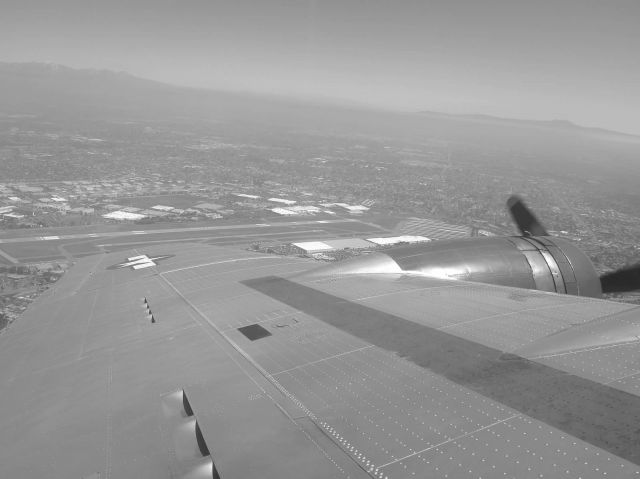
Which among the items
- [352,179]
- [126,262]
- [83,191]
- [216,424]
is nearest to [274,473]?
[216,424]

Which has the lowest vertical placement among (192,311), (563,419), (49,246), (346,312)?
(49,246)

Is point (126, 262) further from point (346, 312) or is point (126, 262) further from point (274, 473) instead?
point (274, 473)

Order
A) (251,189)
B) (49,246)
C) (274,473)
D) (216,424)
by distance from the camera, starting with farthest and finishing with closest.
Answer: (251,189)
(49,246)
(216,424)
(274,473)

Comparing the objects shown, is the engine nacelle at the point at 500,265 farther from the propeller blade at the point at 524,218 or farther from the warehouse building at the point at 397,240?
the warehouse building at the point at 397,240

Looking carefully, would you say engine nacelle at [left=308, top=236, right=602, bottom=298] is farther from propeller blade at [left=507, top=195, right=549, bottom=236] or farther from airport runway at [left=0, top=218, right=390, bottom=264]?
airport runway at [left=0, top=218, right=390, bottom=264]

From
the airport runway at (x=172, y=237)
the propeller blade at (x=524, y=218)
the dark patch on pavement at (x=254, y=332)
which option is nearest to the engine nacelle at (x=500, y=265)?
the propeller blade at (x=524, y=218)

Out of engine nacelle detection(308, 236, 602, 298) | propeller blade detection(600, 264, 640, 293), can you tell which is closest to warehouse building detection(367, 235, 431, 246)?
engine nacelle detection(308, 236, 602, 298)

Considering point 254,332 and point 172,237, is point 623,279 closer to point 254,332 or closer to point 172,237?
point 254,332
